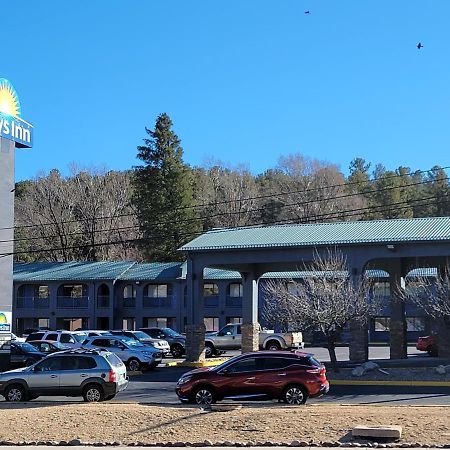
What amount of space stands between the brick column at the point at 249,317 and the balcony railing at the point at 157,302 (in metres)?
21.0

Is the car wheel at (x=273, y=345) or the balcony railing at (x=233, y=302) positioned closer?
the car wheel at (x=273, y=345)

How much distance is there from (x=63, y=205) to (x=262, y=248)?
169ft

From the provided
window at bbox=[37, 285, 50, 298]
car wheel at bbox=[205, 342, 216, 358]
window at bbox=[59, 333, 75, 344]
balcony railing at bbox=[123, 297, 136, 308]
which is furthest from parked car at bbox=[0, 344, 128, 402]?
window at bbox=[37, 285, 50, 298]

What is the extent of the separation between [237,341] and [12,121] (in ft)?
61.0

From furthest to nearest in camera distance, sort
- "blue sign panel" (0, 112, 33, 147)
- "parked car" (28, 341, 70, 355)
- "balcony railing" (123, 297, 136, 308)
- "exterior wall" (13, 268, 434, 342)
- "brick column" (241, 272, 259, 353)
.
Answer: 1. "balcony railing" (123, 297, 136, 308)
2. "exterior wall" (13, 268, 434, 342)
3. "brick column" (241, 272, 259, 353)
4. "blue sign panel" (0, 112, 33, 147)
5. "parked car" (28, 341, 70, 355)

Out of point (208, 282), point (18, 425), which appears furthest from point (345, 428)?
point (208, 282)

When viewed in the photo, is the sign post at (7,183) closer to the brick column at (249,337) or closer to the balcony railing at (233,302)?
the brick column at (249,337)

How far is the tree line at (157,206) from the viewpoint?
3201 inches

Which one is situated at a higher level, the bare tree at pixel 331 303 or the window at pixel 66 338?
the bare tree at pixel 331 303

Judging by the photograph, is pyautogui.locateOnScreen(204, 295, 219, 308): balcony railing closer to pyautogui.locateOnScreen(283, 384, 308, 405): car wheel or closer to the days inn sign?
the days inn sign

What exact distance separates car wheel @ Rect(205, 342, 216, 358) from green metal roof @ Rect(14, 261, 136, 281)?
19.7 meters

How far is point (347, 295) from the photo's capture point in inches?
1239

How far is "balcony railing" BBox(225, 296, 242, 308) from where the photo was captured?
63.1m

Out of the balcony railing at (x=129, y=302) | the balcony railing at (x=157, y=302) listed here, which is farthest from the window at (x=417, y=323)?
the balcony railing at (x=129, y=302)
